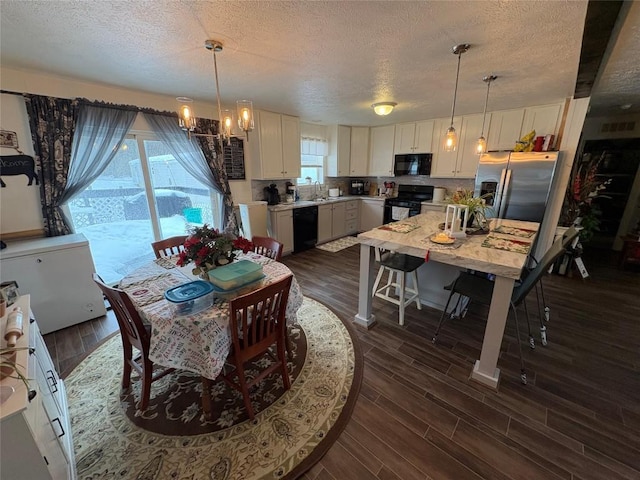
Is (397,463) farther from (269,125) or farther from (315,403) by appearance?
(269,125)

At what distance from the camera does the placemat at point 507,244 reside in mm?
2059

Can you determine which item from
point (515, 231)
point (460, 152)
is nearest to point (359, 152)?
point (460, 152)

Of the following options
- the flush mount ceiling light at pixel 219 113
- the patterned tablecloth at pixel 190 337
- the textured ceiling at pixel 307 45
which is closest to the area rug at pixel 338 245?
the textured ceiling at pixel 307 45

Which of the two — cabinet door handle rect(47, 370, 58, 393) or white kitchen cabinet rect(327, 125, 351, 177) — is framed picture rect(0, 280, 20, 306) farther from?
white kitchen cabinet rect(327, 125, 351, 177)

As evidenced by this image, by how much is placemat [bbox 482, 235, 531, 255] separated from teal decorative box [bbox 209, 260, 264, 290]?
6.28 feet

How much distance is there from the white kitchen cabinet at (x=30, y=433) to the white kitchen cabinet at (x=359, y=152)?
219 inches

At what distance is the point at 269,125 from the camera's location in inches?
168

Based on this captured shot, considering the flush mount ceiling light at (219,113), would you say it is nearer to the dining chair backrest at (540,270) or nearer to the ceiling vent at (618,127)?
the dining chair backrest at (540,270)

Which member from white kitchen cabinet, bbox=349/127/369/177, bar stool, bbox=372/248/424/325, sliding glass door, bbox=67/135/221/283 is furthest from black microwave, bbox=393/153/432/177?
sliding glass door, bbox=67/135/221/283

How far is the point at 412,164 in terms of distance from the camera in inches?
208

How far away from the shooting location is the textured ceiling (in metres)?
1.51

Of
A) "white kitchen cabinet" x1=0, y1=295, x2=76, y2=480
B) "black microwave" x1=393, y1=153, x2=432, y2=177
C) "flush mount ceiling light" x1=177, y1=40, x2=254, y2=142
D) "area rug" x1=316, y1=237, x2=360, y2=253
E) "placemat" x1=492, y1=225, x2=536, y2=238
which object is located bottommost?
"area rug" x1=316, y1=237, x2=360, y2=253

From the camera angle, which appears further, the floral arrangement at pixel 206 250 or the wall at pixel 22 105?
the wall at pixel 22 105

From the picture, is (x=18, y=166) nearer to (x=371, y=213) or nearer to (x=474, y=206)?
(x=474, y=206)
